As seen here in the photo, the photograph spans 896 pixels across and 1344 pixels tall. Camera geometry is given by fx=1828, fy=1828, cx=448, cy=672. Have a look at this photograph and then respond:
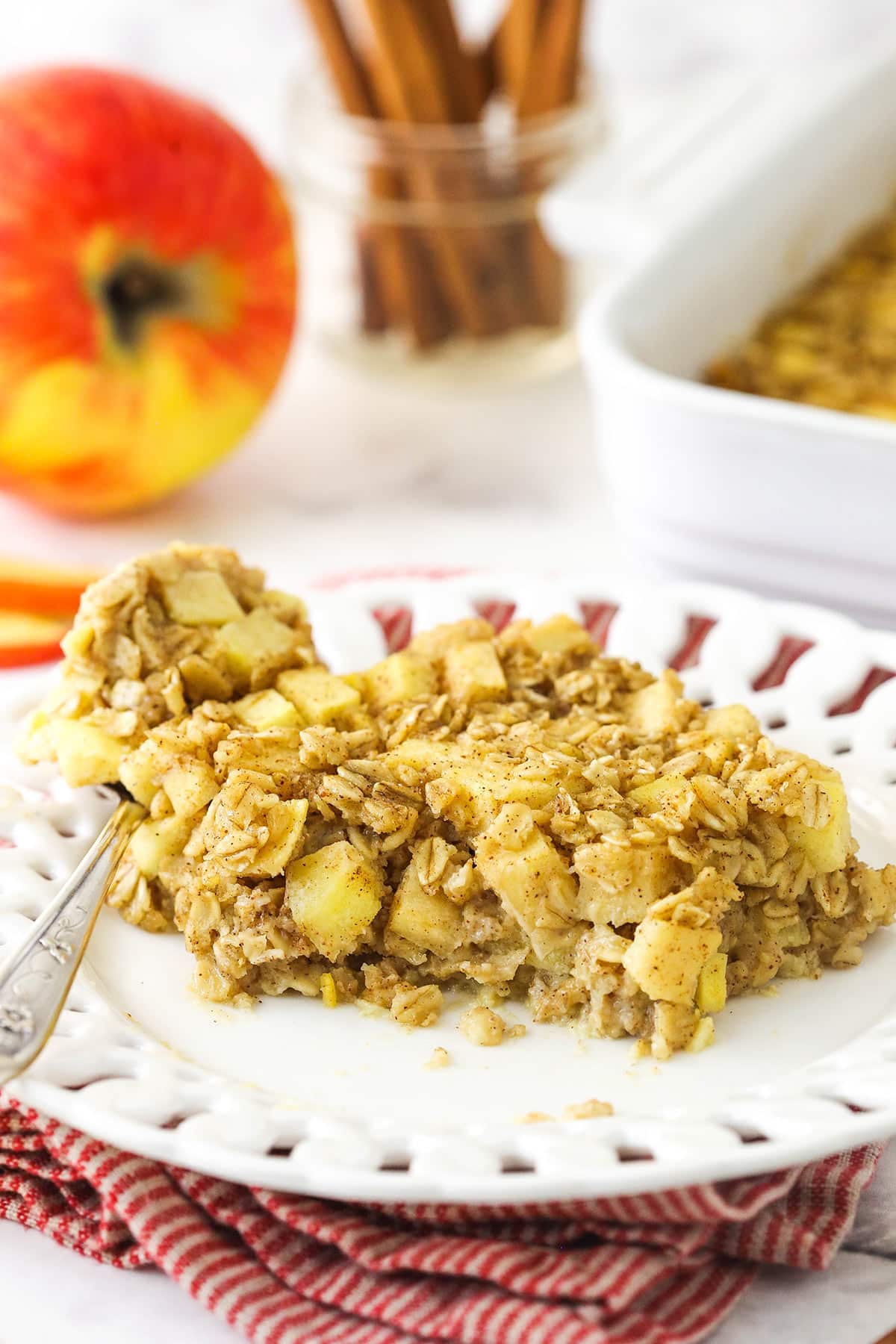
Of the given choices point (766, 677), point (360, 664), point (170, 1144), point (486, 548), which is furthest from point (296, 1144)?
point (486, 548)

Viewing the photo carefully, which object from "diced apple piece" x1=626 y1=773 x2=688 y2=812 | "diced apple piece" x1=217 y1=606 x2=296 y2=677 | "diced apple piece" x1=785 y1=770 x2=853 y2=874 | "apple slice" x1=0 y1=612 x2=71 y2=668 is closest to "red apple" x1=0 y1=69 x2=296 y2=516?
"apple slice" x1=0 y1=612 x2=71 y2=668

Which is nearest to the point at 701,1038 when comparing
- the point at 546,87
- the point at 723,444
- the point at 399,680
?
the point at 399,680

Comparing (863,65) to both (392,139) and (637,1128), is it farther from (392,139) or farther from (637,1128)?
(637,1128)

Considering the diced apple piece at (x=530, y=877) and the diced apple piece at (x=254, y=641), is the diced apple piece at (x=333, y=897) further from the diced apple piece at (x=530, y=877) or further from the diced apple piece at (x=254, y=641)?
the diced apple piece at (x=254, y=641)

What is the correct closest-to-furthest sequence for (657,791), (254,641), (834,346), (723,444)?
1. (657,791)
2. (254,641)
3. (723,444)
4. (834,346)

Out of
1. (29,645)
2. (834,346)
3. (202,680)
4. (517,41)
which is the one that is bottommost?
(834,346)

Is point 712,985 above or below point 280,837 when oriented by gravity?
below

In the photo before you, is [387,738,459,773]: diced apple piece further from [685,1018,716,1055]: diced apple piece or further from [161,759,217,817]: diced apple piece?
[685,1018,716,1055]: diced apple piece

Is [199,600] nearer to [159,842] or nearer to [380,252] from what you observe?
[159,842]
